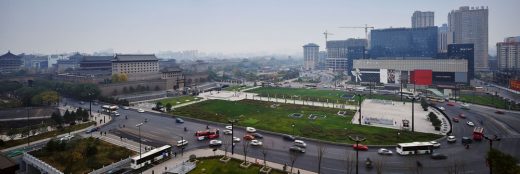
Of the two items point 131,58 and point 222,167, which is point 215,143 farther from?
point 131,58

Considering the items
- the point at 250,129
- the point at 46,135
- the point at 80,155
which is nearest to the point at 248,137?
the point at 250,129

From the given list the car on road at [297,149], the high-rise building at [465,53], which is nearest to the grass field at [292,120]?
the car on road at [297,149]

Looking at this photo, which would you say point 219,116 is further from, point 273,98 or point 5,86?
point 5,86

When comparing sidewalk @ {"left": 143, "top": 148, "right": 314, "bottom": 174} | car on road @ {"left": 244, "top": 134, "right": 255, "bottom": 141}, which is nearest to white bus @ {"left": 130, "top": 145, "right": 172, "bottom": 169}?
sidewalk @ {"left": 143, "top": 148, "right": 314, "bottom": 174}

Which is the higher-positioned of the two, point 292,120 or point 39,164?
point 292,120

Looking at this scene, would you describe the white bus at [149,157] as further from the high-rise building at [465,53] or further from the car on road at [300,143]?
the high-rise building at [465,53]

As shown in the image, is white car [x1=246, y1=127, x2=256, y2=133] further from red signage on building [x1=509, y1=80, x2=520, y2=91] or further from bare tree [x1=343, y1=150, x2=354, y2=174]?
red signage on building [x1=509, y1=80, x2=520, y2=91]
